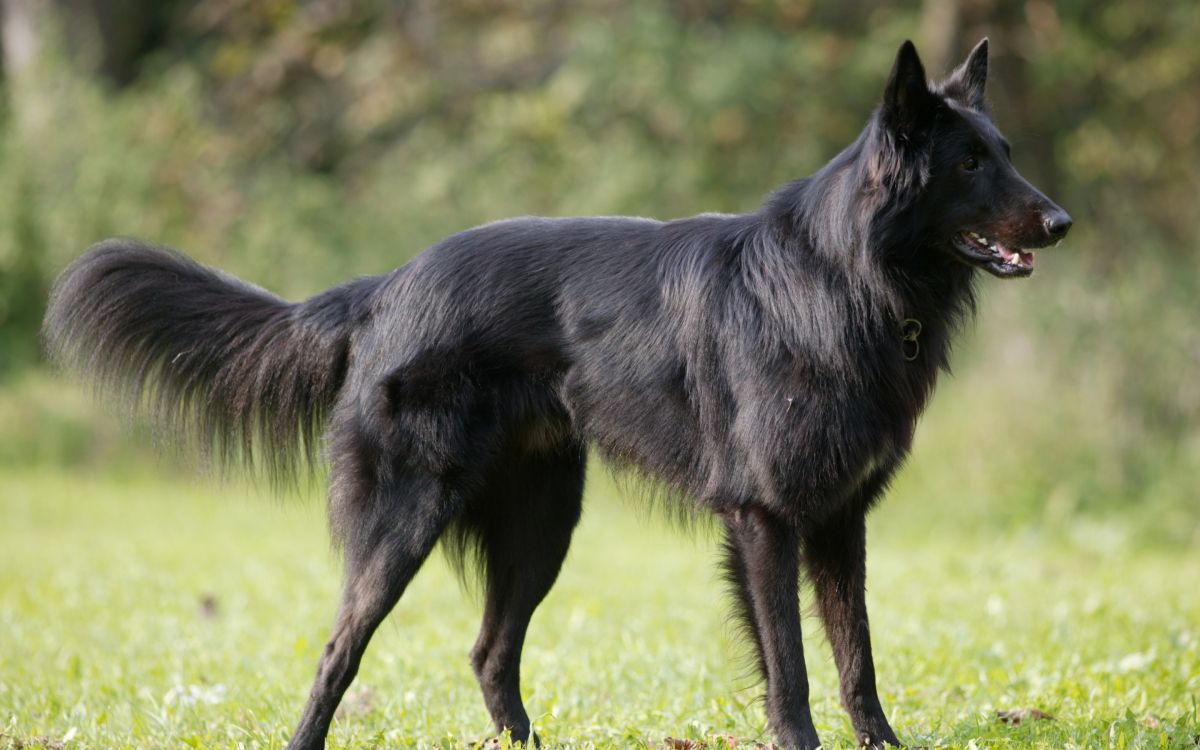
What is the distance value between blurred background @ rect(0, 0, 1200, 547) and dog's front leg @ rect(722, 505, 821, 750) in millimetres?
9982

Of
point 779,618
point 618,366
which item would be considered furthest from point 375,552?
point 779,618

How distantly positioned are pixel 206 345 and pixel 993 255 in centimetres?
280

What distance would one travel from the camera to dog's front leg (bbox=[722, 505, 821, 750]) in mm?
4062

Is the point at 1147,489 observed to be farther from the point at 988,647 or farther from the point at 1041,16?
the point at 1041,16

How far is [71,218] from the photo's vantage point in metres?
17.1

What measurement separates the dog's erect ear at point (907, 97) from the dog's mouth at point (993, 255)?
0.39 m

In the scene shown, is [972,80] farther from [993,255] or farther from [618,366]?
[618,366]

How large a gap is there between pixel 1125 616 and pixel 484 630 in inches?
160

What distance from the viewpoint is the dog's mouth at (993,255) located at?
4102 millimetres

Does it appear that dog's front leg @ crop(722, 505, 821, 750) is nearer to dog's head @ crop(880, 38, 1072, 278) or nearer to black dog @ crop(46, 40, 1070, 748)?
black dog @ crop(46, 40, 1070, 748)

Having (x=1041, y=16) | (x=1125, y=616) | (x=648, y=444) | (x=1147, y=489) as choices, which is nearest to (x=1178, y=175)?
(x=1041, y=16)

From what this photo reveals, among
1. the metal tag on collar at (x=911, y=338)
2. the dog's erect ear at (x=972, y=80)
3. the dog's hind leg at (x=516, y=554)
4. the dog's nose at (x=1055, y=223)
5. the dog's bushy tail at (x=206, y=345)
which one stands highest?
the dog's erect ear at (x=972, y=80)

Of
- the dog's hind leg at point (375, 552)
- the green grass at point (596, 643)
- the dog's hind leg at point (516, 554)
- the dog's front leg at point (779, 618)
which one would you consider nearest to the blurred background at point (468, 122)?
the green grass at point (596, 643)

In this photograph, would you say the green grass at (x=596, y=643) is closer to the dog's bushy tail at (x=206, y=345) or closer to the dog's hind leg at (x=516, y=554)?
the dog's hind leg at (x=516, y=554)
